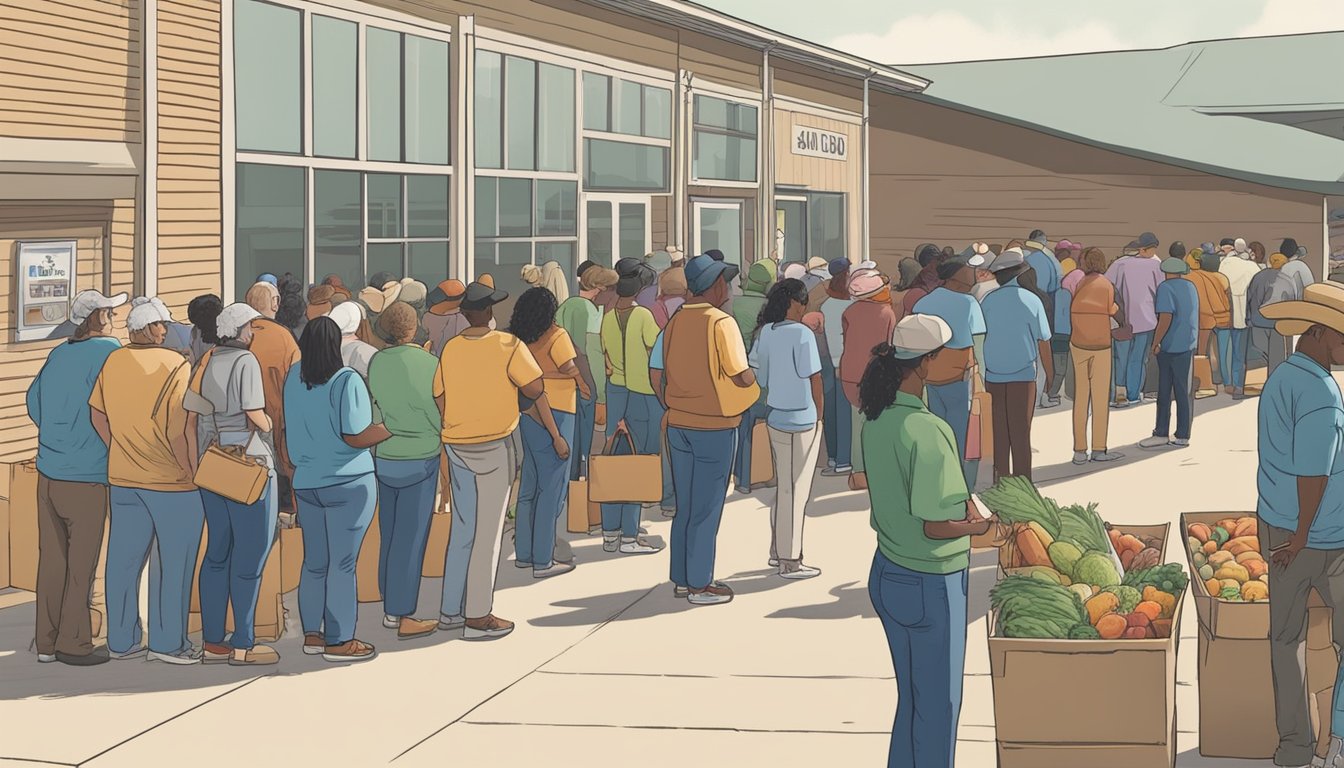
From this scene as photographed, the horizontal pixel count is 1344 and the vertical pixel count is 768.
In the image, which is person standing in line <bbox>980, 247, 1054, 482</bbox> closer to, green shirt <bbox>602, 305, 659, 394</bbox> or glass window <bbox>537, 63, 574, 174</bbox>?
green shirt <bbox>602, 305, 659, 394</bbox>

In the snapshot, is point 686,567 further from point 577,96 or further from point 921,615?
point 577,96

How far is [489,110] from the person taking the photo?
1759 centimetres

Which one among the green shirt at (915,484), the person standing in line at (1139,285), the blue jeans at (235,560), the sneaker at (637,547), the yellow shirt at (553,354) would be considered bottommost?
the sneaker at (637,547)

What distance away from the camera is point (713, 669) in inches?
340

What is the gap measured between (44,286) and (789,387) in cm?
526

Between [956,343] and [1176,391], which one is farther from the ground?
[956,343]

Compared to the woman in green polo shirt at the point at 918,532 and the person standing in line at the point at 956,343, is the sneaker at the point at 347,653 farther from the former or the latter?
the person standing in line at the point at 956,343

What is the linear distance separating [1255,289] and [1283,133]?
2002 cm

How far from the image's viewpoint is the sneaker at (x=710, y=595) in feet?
33.4

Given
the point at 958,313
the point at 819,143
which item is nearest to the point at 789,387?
the point at 958,313

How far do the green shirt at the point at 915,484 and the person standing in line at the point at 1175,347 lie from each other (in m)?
10.7

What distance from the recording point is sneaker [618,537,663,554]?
38.9ft

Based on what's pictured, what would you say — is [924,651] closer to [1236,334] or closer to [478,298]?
[478,298]

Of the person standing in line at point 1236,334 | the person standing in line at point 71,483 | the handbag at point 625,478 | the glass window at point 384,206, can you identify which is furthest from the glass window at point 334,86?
the person standing in line at point 1236,334
